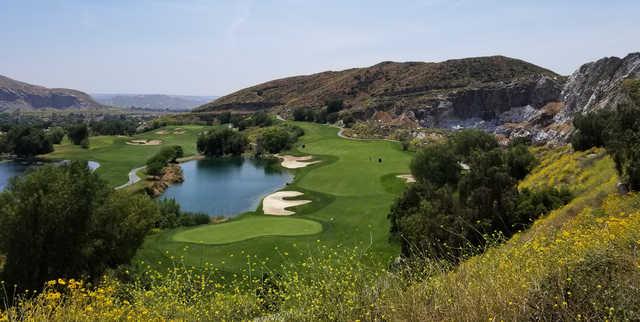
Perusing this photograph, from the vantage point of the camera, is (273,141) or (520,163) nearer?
(520,163)

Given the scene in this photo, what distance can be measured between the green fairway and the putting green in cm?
3306

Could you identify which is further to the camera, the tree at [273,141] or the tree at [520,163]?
the tree at [273,141]

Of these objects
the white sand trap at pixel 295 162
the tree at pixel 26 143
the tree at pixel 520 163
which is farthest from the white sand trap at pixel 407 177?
the tree at pixel 26 143

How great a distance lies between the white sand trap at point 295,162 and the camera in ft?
213

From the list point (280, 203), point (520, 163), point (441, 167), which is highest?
point (520, 163)

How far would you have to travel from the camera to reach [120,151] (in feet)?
277

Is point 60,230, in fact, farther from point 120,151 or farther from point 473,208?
point 120,151

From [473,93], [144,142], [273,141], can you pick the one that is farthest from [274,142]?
[473,93]

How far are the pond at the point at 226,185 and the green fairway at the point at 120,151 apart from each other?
9.25 metres

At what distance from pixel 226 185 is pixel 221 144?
29637mm

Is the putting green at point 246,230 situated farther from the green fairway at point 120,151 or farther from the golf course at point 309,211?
the green fairway at point 120,151

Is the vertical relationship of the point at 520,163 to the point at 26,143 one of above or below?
above

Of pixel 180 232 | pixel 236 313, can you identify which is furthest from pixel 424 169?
pixel 236 313

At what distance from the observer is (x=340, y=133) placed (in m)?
91.3
